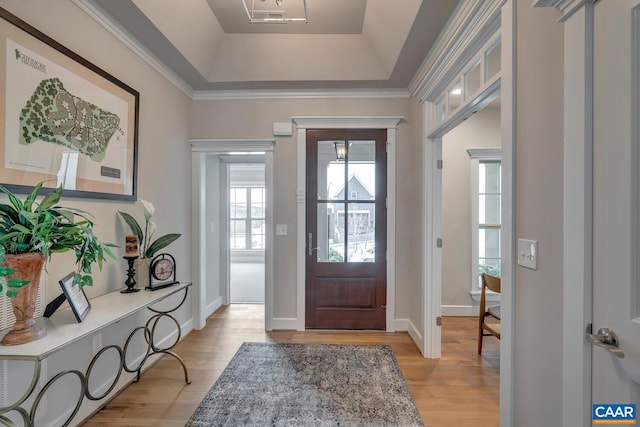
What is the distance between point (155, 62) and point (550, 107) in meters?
2.85

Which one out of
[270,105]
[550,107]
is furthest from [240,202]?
[550,107]

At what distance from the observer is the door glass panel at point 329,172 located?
10.0 ft

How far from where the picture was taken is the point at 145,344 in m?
2.36

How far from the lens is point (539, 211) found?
121cm

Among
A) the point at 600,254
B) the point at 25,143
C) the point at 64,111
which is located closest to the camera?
the point at 600,254

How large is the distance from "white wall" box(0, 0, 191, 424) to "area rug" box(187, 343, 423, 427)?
518 mm

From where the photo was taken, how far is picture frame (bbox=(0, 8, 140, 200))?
4.45ft

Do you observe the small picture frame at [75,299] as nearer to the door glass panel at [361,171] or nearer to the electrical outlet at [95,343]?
the electrical outlet at [95,343]

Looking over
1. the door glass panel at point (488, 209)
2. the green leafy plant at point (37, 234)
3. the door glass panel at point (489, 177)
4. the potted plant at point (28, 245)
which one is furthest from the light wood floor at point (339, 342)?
A: the door glass panel at point (489, 177)

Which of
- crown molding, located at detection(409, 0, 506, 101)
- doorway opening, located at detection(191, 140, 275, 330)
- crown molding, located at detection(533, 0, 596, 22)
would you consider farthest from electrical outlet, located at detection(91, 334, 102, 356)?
crown molding, located at detection(409, 0, 506, 101)

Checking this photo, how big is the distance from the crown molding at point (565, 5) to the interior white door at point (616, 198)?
6 centimetres

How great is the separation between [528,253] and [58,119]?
2565 mm

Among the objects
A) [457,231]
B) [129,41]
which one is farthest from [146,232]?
[457,231]

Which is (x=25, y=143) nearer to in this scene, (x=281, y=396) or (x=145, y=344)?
(x=145, y=344)
